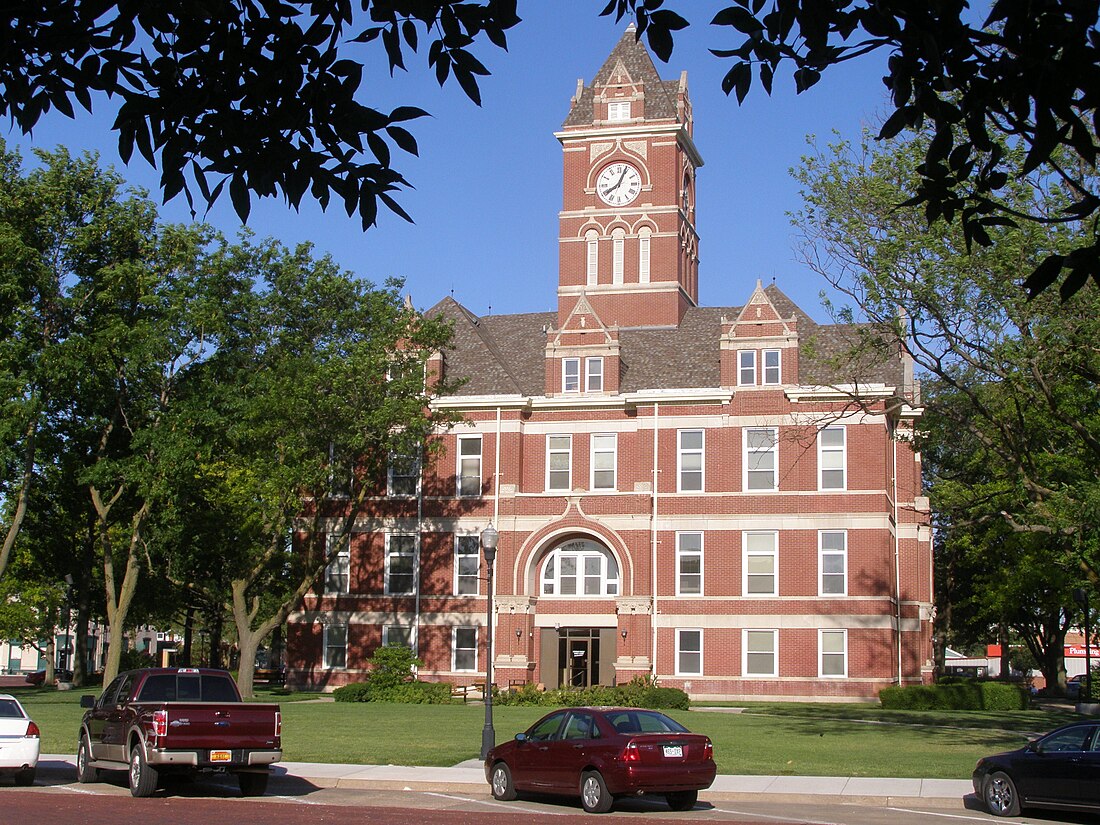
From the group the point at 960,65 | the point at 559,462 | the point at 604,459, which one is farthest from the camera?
the point at 559,462

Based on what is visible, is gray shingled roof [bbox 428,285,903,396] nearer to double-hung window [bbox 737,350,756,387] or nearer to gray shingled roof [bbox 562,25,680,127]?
double-hung window [bbox 737,350,756,387]

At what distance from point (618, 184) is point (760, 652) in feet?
76.9

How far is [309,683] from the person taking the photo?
A: 54719 mm

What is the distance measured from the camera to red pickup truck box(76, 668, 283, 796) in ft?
61.7

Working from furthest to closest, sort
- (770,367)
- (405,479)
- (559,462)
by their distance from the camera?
(405,479)
(559,462)
(770,367)

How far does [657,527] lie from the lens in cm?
5100

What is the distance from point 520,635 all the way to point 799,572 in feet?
37.4

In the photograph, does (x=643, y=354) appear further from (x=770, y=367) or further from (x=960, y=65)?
(x=960, y=65)

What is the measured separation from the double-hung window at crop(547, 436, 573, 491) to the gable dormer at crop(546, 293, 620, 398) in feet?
6.39

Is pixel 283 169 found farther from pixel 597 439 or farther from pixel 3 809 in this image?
pixel 597 439

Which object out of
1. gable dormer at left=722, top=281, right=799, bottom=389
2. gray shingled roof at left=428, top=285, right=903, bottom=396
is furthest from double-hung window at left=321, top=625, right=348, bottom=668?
gable dormer at left=722, top=281, right=799, bottom=389

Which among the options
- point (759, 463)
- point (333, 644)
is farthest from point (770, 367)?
point (333, 644)

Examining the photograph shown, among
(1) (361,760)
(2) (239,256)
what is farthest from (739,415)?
(1) (361,760)

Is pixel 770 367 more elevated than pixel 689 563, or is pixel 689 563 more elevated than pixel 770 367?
pixel 770 367
